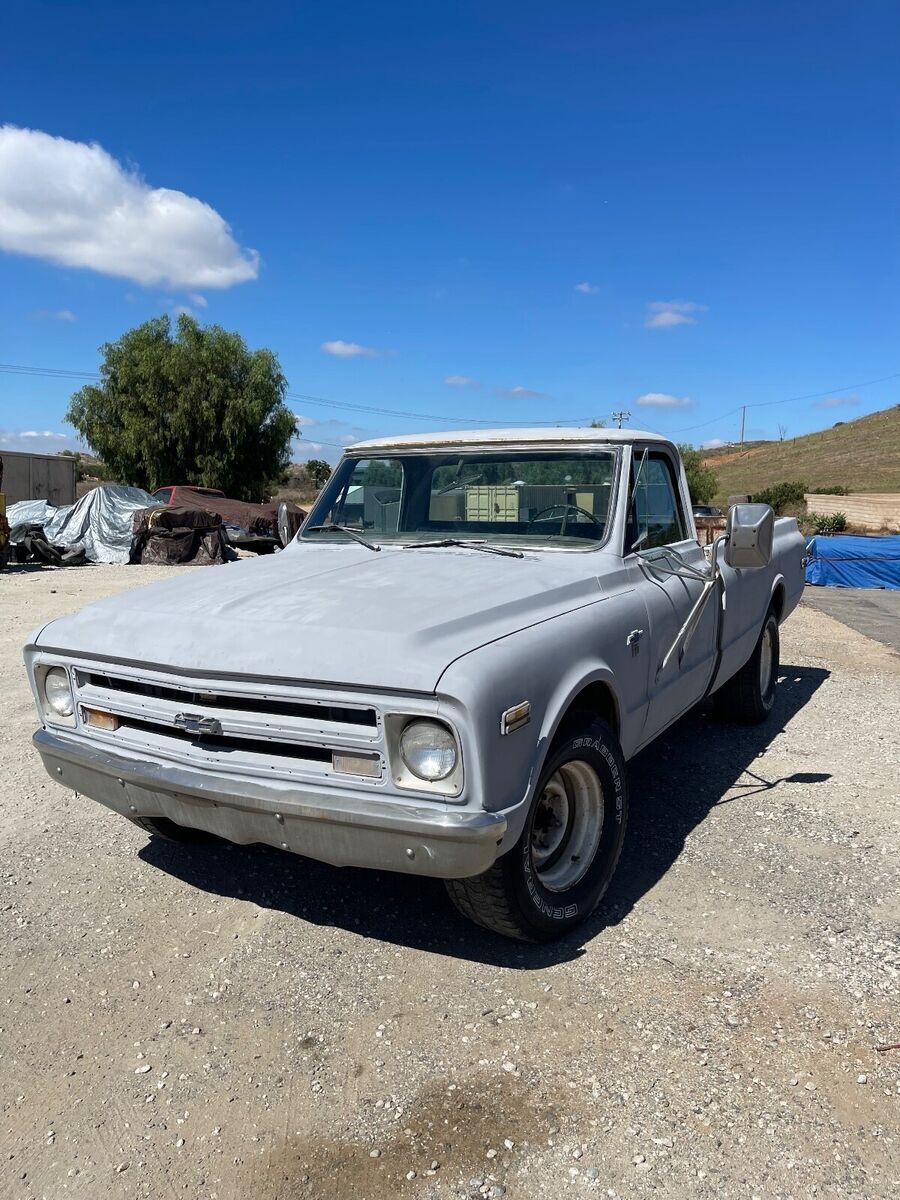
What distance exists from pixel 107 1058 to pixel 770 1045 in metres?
1.95

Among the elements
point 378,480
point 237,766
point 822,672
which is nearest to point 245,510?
point 822,672

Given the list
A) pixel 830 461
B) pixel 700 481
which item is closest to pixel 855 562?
pixel 700 481

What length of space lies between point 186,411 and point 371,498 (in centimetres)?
3296

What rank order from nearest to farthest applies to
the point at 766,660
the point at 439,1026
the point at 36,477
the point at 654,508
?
the point at 439,1026 < the point at 654,508 < the point at 766,660 < the point at 36,477

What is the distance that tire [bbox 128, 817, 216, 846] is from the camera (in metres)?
3.69

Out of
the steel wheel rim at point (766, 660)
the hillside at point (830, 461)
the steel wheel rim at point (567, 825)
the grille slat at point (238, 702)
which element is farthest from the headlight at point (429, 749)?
the hillside at point (830, 461)

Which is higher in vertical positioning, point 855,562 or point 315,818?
point 315,818

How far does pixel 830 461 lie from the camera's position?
69375 mm

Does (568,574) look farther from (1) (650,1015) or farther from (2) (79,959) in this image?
(2) (79,959)

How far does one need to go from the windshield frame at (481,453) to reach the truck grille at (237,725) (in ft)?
4.74

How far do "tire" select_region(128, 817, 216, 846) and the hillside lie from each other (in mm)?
49856

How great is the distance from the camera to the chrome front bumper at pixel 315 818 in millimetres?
2428

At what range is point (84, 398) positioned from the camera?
3625 cm

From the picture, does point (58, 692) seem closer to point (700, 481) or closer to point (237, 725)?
point (237, 725)
